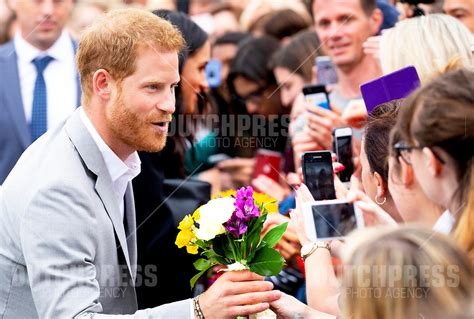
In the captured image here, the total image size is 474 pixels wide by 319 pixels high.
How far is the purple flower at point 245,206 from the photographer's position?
3158 millimetres

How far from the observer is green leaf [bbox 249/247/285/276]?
3.19m

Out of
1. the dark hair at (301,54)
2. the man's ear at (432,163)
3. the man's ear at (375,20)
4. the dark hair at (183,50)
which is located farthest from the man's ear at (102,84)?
the dark hair at (301,54)

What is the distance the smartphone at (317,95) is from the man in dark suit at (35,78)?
4.57 ft

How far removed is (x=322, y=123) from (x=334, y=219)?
1.93 m

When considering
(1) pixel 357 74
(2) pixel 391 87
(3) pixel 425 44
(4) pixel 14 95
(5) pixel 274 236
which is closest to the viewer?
(5) pixel 274 236

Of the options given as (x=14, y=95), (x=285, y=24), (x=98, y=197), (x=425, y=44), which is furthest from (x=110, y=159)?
(x=285, y=24)

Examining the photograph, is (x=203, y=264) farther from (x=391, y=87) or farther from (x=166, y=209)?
(x=166, y=209)

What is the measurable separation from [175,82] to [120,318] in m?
0.93

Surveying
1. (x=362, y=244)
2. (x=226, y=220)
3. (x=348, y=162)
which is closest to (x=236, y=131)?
(x=348, y=162)

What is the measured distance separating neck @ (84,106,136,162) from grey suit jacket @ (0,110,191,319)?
5 cm

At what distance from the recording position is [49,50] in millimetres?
5852

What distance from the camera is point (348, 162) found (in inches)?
165

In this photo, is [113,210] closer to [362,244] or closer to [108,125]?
[108,125]

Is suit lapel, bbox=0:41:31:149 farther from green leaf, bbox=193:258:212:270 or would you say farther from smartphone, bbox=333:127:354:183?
green leaf, bbox=193:258:212:270
